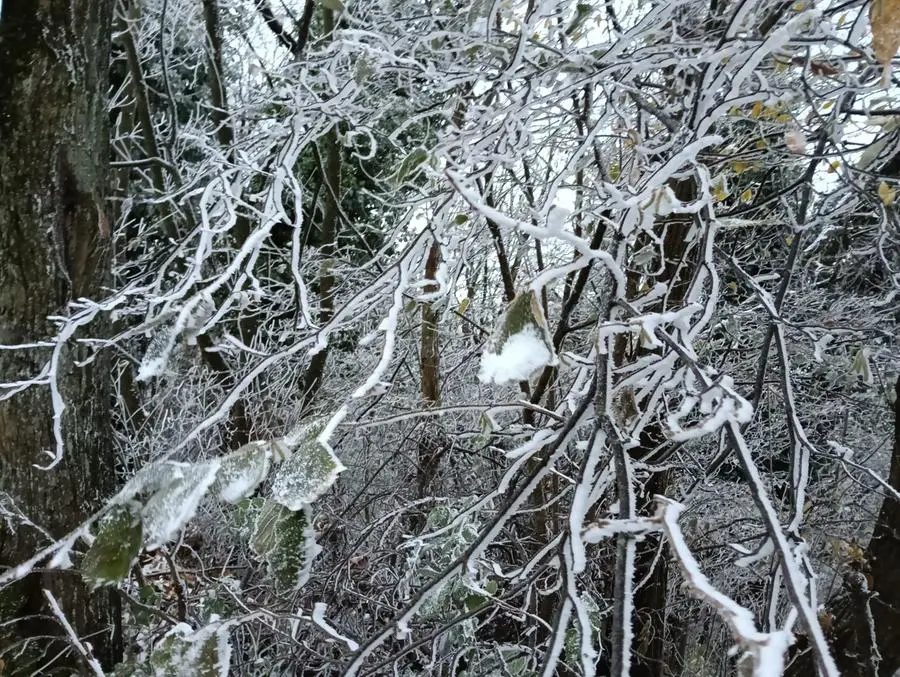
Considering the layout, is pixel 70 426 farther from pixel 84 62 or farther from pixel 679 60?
pixel 679 60

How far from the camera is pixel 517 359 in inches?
18.5

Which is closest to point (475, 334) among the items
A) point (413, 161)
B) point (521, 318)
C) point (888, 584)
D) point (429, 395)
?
point (429, 395)

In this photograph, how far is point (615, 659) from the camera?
0.34 meters

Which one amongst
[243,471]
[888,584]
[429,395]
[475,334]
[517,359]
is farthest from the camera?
[475,334]

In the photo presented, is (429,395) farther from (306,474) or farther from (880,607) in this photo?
(306,474)

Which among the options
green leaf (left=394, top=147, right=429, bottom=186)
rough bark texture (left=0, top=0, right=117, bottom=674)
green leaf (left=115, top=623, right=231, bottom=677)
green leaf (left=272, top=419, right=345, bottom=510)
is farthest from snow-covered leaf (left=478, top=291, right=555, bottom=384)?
rough bark texture (left=0, top=0, right=117, bottom=674)

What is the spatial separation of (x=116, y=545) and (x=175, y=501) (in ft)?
0.27

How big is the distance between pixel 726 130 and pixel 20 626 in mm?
2023

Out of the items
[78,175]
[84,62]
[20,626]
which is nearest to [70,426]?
[20,626]

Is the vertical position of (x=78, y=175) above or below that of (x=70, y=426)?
above

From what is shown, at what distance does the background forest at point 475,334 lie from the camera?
541mm

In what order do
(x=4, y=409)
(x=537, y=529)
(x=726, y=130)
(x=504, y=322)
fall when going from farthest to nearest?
(x=537, y=529) → (x=726, y=130) → (x=4, y=409) → (x=504, y=322)

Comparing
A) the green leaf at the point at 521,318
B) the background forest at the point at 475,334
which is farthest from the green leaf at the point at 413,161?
the green leaf at the point at 521,318

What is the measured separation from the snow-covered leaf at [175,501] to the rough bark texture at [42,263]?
0.85 m
